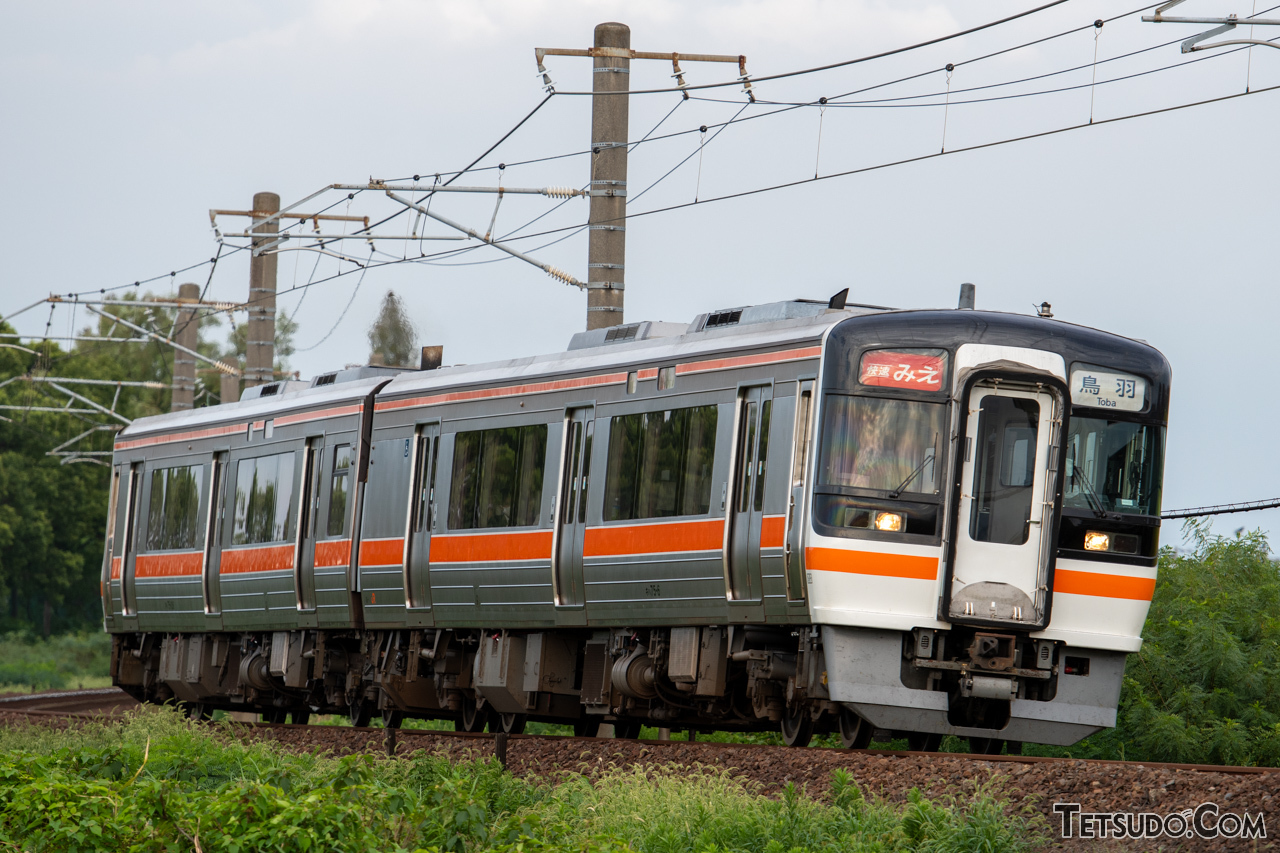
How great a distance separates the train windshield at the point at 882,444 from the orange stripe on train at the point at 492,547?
361 centimetres

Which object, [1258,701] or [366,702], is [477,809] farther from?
[366,702]

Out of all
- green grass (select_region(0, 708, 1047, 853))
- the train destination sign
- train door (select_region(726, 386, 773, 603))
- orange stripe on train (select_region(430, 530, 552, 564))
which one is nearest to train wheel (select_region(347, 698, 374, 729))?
orange stripe on train (select_region(430, 530, 552, 564))

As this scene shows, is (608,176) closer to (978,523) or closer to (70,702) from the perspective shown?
(978,523)

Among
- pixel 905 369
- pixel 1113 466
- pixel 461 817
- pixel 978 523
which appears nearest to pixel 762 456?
pixel 905 369

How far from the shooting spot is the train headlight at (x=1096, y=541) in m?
12.9

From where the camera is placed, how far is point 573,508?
1520 cm

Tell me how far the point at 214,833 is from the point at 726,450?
5.31m

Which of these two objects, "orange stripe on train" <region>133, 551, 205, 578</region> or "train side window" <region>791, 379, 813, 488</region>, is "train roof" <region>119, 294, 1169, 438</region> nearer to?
"train side window" <region>791, 379, 813, 488</region>

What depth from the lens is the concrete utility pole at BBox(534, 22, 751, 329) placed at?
1669 cm

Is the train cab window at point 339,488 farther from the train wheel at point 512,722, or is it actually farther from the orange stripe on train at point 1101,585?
the orange stripe on train at point 1101,585

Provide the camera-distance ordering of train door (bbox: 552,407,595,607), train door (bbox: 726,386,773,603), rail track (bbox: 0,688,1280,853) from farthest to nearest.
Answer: train door (bbox: 552,407,595,607)
train door (bbox: 726,386,773,603)
rail track (bbox: 0,688,1280,853)

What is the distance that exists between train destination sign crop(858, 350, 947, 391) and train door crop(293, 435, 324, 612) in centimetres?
811

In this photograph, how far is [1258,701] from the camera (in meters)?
14.6

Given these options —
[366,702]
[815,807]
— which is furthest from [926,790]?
[366,702]
